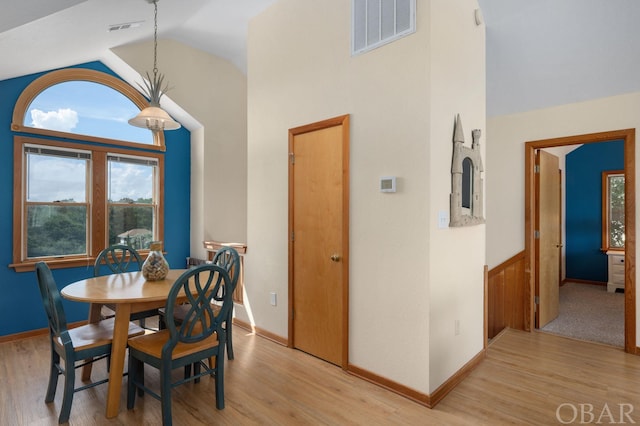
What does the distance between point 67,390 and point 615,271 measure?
768cm

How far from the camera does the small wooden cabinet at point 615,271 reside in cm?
591

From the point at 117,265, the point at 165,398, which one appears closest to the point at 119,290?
the point at 165,398

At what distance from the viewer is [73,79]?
3.91 meters

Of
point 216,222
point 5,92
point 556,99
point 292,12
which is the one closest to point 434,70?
point 292,12

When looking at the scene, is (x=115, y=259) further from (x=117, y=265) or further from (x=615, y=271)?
(x=615, y=271)

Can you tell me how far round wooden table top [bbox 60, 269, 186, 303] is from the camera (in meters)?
2.25

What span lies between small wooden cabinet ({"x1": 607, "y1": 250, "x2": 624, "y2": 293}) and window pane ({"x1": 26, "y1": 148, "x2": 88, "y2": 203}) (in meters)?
8.12

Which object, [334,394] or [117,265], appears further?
[117,265]

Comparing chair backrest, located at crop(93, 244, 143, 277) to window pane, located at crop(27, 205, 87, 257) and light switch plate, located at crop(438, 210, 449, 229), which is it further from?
light switch plate, located at crop(438, 210, 449, 229)

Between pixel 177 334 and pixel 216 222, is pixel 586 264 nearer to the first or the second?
pixel 216 222

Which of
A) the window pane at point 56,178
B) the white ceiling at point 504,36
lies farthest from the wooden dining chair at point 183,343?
the window pane at point 56,178

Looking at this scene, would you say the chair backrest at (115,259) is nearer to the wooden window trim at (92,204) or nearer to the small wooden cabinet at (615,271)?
the wooden window trim at (92,204)

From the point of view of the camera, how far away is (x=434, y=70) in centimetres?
244

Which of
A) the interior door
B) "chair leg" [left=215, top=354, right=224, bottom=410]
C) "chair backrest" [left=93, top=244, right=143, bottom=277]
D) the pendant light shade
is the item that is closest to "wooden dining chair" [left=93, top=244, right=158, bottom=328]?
"chair backrest" [left=93, top=244, right=143, bottom=277]
